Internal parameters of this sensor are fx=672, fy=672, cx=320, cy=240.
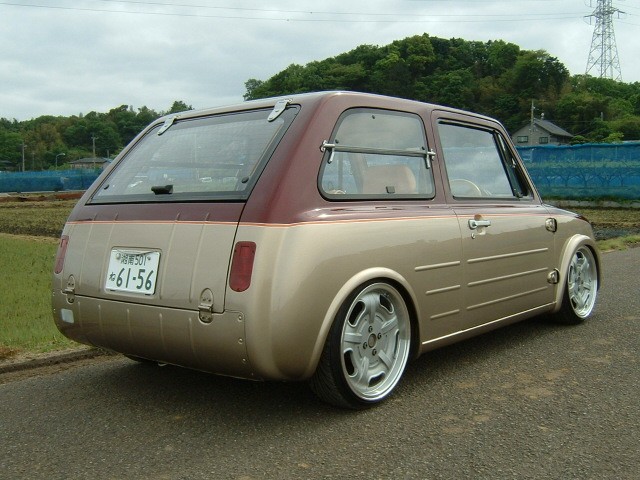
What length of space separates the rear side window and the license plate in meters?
0.93

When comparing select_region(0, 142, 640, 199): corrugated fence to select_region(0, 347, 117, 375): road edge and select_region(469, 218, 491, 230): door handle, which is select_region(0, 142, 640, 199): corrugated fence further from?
select_region(0, 347, 117, 375): road edge

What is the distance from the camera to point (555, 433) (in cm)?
306

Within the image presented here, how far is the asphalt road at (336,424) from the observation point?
2.73 metres

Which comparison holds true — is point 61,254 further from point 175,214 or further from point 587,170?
point 587,170

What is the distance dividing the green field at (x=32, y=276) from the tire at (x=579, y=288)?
370 cm

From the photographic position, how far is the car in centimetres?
303

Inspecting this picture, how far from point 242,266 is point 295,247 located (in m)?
0.25

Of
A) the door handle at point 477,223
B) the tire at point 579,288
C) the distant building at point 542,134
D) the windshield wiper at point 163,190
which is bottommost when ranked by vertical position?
the tire at point 579,288

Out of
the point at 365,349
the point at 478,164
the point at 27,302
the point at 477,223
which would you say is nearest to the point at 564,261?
the point at 478,164

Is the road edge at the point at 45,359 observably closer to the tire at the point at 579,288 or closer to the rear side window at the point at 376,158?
the rear side window at the point at 376,158

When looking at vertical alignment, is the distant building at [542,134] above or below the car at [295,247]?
above

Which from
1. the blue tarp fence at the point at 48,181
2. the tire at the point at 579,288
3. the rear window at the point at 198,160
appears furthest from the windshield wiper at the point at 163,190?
the blue tarp fence at the point at 48,181

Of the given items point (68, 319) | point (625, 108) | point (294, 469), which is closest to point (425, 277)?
point (294, 469)

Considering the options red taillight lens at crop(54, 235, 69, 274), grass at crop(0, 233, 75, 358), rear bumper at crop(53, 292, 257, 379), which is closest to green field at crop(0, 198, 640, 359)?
grass at crop(0, 233, 75, 358)
